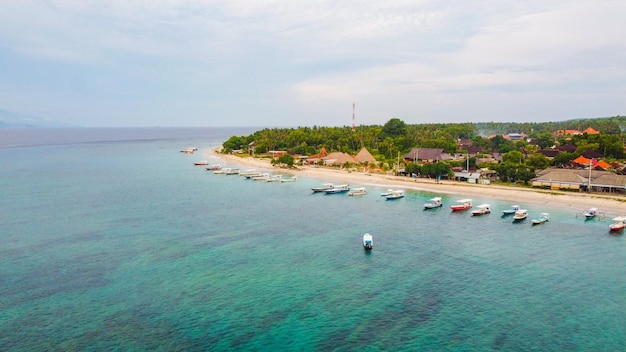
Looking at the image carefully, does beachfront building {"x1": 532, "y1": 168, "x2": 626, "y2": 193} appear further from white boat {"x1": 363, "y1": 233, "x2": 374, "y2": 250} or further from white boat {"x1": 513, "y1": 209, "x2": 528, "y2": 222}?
white boat {"x1": 363, "y1": 233, "x2": 374, "y2": 250}

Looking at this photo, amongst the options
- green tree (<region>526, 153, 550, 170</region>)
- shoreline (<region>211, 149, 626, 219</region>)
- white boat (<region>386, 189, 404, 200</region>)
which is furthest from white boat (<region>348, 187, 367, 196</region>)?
green tree (<region>526, 153, 550, 170</region>)

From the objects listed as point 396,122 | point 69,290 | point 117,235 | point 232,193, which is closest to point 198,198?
point 232,193

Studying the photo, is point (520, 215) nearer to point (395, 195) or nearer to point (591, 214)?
point (591, 214)

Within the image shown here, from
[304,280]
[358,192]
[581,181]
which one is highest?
[581,181]

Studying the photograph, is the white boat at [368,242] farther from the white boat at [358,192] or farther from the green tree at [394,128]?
the green tree at [394,128]

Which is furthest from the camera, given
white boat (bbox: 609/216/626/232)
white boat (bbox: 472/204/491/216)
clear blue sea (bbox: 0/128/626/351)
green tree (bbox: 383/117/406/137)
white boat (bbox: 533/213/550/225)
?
green tree (bbox: 383/117/406/137)

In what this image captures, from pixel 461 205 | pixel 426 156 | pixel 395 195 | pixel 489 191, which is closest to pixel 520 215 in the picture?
pixel 461 205

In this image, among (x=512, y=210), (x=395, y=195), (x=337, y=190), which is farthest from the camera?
(x=337, y=190)
